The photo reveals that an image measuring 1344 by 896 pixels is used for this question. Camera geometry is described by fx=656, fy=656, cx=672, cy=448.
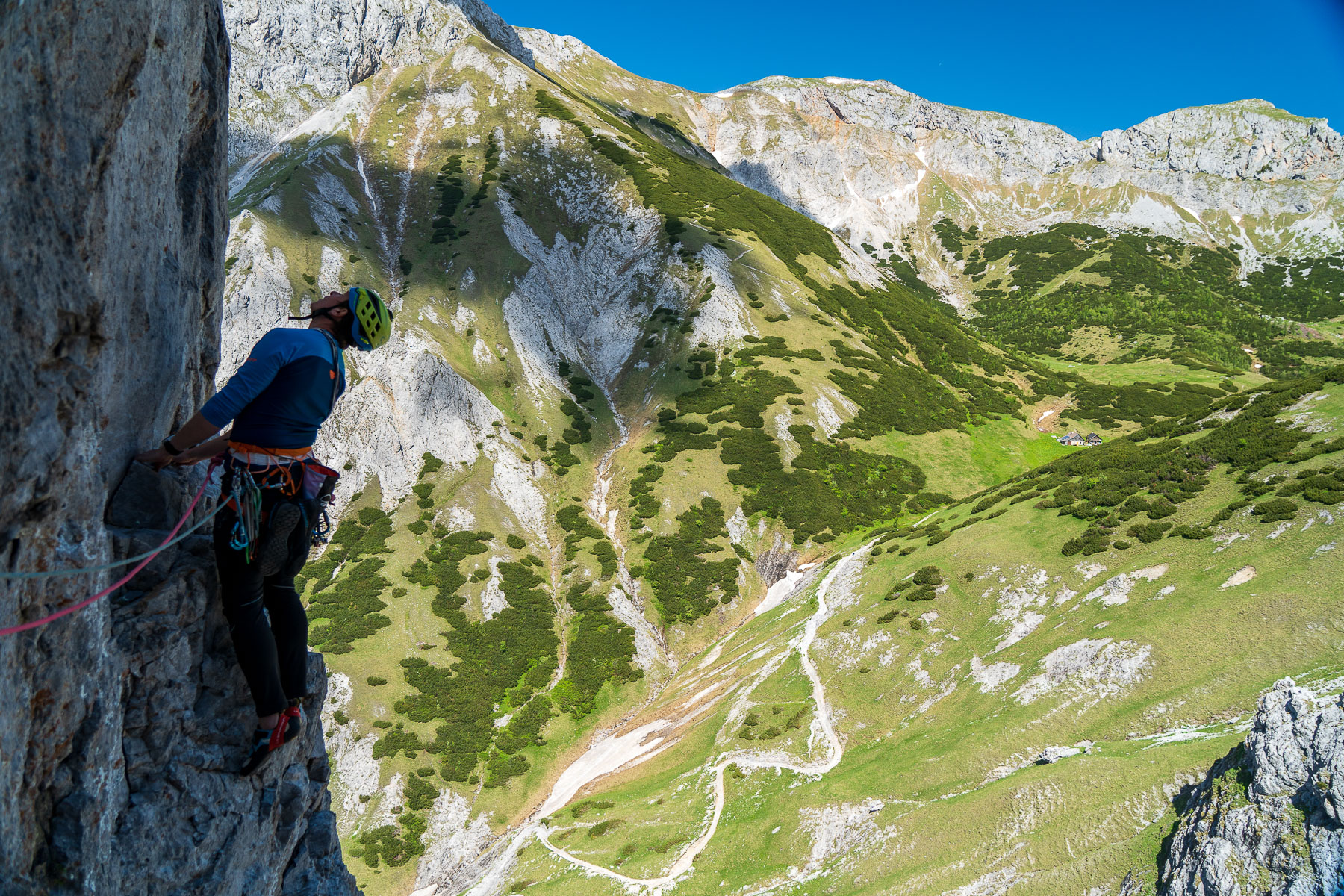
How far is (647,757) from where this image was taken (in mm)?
44250

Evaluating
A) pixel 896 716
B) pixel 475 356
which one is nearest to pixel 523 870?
pixel 896 716

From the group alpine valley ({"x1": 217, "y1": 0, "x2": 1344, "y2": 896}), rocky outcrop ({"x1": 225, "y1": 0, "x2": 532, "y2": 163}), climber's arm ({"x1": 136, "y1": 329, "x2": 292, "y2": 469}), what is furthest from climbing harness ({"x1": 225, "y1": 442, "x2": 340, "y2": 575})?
rocky outcrop ({"x1": 225, "y1": 0, "x2": 532, "y2": 163})

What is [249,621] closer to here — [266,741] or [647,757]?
[266,741]

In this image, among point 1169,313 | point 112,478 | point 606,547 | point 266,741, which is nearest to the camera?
point 112,478

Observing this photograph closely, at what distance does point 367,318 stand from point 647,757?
41.7 metres

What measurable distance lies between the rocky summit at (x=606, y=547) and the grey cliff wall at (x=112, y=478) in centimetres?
6

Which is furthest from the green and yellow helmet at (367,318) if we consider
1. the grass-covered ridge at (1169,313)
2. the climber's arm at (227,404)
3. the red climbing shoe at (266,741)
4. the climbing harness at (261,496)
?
the grass-covered ridge at (1169,313)

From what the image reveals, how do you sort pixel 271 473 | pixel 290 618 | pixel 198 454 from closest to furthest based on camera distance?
pixel 198 454 < pixel 271 473 < pixel 290 618

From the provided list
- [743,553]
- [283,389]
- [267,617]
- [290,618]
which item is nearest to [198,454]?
[283,389]

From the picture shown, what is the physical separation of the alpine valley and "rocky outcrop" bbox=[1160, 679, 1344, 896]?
77 mm

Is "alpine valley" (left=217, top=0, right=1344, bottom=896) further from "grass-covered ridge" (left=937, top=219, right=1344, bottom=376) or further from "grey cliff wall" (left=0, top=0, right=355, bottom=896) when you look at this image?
"grey cliff wall" (left=0, top=0, right=355, bottom=896)

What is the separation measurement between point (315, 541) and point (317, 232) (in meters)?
99.6

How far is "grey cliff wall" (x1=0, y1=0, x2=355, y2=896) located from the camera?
5754 millimetres

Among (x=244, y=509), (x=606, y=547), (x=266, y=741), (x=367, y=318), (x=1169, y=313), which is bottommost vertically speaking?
(x=266, y=741)
